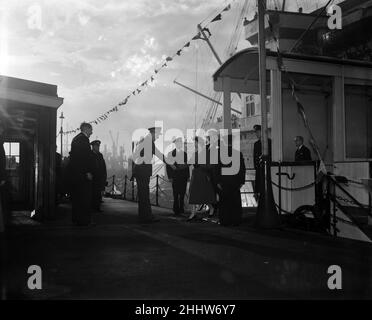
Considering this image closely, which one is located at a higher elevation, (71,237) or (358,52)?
(358,52)

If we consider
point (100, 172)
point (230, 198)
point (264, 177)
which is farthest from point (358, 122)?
point (100, 172)

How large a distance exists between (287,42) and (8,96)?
21.1 metres

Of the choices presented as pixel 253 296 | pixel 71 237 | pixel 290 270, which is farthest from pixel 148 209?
pixel 253 296

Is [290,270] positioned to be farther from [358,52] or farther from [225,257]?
[358,52]

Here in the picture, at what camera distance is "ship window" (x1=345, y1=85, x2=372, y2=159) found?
523 inches

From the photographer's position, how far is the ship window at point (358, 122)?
13.3 meters

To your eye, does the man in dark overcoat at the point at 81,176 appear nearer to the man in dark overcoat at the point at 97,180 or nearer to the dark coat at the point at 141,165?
the dark coat at the point at 141,165

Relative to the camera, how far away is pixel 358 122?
44.3 ft

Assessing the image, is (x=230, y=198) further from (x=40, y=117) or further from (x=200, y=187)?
(x=40, y=117)

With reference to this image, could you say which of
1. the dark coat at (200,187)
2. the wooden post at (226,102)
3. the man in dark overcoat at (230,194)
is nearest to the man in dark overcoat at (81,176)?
the dark coat at (200,187)

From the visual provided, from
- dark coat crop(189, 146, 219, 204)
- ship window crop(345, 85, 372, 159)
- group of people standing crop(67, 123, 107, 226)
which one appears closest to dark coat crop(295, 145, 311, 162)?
dark coat crop(189, 146, 219, 204)

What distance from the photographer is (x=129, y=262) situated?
6062 millimetres

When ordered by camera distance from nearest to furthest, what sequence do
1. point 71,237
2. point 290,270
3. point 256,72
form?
1. point 290,270
2. point 71,237
3. point 256,72

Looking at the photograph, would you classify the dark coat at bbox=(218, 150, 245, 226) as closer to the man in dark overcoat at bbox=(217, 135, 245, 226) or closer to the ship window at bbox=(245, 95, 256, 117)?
the man in dark overcoat at bbox=(217, 135, 245, 226)
